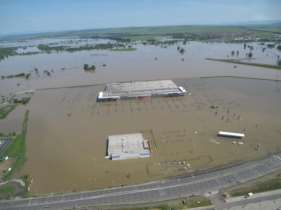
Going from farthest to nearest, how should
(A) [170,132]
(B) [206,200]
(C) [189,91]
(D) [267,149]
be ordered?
1. (C) [189,91]
2. (A) [170,132]
3. (D) [267,149]
4. (B) [206,200]

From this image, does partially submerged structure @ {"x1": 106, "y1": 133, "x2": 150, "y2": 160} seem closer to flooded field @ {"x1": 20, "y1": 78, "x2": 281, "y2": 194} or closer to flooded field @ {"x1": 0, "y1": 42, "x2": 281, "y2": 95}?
flooded field @ {"x1": 20, "y1": 78, "x2": 281, "y2": 194}

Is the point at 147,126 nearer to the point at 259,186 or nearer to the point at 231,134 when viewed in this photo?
the point at 231,134

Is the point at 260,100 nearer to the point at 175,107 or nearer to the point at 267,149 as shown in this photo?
the point at 175,107

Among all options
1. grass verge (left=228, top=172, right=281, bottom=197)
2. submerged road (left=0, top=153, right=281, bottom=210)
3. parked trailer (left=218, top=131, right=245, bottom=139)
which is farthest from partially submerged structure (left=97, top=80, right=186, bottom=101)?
grass verge (left=228, top=172, right=281, bottom=197)

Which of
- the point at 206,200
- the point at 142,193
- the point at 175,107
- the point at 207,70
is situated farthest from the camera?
the point at 207,70

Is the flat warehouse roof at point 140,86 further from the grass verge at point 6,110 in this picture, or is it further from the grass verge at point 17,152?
the grass verge at point 17,152

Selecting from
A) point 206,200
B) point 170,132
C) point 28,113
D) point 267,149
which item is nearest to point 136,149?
point 170,132
